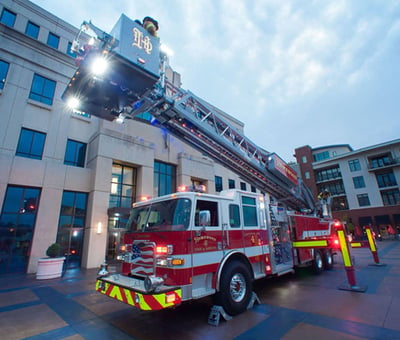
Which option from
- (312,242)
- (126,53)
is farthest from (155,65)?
(312,242)

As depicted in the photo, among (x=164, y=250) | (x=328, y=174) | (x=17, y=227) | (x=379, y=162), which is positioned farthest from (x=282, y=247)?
(x=379, y=162)

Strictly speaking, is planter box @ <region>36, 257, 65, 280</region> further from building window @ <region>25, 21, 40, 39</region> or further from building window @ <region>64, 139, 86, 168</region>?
building window @ <region>25, 21, 40, 39</region>

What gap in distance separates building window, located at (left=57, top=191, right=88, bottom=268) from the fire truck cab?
1030 centimetres

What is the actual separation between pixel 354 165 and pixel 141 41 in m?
41.2

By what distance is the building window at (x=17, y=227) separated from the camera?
11633mm

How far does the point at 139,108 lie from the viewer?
215 inches

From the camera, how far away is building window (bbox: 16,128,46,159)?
13.0 meters

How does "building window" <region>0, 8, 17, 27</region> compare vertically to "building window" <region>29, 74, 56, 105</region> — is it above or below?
above

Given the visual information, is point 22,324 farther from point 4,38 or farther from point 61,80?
point 4,38

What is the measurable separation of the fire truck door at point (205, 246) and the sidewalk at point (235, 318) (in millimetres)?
778

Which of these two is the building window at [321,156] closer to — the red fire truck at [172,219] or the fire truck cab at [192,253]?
the red fire truck at [172,219]

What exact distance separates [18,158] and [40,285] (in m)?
7.63

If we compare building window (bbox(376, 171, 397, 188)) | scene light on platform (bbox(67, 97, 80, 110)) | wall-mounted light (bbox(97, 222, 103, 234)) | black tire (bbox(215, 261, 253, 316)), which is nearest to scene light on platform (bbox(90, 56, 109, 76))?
scene light on platform (bbox(67, 97, 80, 110))

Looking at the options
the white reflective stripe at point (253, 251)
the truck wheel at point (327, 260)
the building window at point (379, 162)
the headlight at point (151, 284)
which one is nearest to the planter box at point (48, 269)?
the headlight at point (151, 284)
